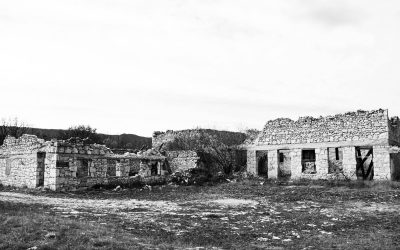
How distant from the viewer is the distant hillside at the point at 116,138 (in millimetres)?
47062

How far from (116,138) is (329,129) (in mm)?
34671

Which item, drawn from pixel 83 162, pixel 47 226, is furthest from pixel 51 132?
pixel 47 226

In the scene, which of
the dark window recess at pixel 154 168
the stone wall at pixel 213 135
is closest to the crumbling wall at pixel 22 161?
the dark window recess at pixel 154 168

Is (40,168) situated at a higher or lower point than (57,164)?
lower

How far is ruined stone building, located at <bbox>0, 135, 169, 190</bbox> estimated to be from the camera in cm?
1755

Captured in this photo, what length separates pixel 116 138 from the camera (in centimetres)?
5116

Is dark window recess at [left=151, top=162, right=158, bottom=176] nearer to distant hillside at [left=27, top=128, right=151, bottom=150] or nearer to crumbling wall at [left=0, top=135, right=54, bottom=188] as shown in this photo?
crumbling wall at [left=0, top=135, right=54, bottom=188]

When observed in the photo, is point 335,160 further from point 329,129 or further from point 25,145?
point 25,145

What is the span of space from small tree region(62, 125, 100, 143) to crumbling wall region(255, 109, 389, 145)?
26.4 m

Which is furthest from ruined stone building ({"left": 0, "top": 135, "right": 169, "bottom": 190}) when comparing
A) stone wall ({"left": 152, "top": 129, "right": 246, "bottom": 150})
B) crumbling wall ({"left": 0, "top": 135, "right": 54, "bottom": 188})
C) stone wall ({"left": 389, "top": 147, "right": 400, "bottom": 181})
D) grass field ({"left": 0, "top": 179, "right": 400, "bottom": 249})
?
stone wall ({"left": 389, "top": 147, "right": 400, "bottom": 181})

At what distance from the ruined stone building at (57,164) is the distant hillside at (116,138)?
24576 millimetres

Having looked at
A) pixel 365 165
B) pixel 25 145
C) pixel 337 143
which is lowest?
pixel 365 165

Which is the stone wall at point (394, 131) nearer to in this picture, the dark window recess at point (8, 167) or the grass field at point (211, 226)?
the grass field at point (211, 226)

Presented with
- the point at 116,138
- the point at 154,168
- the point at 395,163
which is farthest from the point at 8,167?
the point at 116,138
